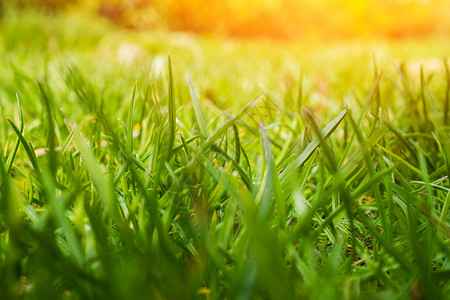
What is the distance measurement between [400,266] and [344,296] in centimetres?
9

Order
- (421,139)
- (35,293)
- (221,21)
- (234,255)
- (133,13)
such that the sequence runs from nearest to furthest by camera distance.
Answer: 1. (35,293)
2. (234,255)
3. (421,139)
4. (133,13)
5. (221,21)

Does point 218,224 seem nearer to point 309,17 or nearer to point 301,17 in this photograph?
point 301,17

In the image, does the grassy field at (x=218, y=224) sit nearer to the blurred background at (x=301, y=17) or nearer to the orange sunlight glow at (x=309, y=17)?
the blurred background at (x=301, y=17)

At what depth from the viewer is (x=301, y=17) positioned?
44.1ft

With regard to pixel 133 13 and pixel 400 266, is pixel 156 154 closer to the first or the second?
pixel 400 266

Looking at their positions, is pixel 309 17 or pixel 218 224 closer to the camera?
pixel 218 224

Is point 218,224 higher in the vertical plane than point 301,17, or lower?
higher

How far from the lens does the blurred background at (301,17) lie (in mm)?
12234

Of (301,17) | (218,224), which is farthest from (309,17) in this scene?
(218,224)

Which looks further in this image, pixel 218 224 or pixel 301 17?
pixel 301 17

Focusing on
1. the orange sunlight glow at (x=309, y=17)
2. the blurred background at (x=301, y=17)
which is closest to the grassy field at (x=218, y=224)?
the blurred background at (x=301, y=17)

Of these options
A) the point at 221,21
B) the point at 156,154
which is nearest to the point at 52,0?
the point at 221,21

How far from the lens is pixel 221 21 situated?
42.1ft

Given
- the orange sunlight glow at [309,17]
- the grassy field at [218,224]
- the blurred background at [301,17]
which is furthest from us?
the orange sunlight glow at [309,17]
